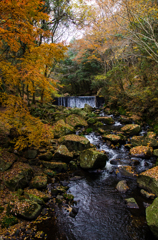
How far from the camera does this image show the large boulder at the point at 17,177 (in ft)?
14.2

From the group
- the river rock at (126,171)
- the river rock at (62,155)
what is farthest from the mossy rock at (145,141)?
the river rock at (62,155)

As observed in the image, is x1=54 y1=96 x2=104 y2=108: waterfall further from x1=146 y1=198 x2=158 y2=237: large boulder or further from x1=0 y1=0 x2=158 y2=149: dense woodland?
x1=146 y1=198 x2=158 y2=237: large boulder

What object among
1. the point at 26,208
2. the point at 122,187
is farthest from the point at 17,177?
the point at 122,187

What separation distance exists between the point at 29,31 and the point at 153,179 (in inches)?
263

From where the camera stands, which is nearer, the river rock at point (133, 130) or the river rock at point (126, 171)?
the river rock at point (126, 171)

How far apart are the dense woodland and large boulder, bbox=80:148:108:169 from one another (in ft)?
6.40

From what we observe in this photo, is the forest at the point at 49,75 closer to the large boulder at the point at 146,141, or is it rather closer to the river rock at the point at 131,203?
the large boulder at the point at 146,141

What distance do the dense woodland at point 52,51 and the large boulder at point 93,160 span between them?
1950 millimetres

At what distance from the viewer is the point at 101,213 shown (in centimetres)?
412

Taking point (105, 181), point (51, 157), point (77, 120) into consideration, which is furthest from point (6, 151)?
point (77, 120)

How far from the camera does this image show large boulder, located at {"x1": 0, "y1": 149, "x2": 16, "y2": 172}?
476cm

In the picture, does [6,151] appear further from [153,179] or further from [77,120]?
[77,120]

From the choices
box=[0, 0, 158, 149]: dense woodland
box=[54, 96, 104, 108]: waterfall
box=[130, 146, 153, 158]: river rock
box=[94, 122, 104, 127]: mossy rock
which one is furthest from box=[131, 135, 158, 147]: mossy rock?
box=[54, 96, 104, 108]: waterfall

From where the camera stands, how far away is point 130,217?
12.8ft
